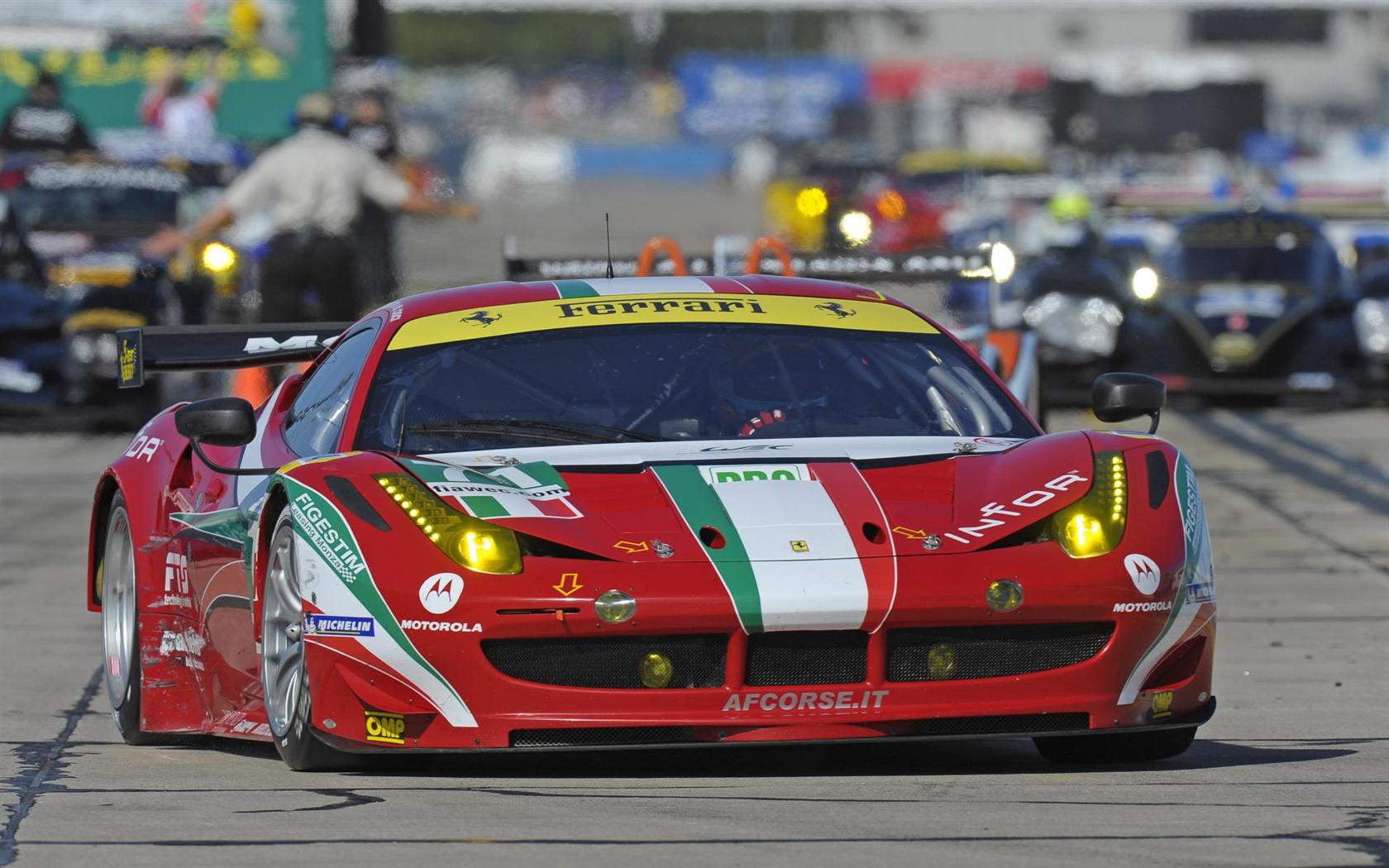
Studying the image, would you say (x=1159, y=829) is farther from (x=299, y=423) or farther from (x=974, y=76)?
(x=974, y=76)

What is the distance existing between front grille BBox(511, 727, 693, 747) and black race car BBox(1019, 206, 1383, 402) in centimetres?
1177

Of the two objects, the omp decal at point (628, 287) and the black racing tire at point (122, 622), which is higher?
the omp decal at point (628, 287)

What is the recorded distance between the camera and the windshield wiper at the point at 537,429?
19.8ft

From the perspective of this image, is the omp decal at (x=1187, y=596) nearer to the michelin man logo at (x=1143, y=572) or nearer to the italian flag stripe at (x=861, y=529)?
the michelin man logo at (x=1143, y=572)

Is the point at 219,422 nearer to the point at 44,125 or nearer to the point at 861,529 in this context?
the point at 861,529

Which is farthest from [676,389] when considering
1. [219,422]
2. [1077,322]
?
[1077,322]

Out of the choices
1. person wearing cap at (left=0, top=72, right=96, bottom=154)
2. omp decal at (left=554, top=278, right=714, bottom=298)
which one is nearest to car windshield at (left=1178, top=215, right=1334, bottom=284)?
person wearing cap at (left=0, top=72, right=96, bottom=154)

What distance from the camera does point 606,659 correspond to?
5.33 m

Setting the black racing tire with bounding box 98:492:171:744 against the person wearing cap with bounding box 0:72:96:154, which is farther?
the person wearing cap with bounding box 0:72:96:154

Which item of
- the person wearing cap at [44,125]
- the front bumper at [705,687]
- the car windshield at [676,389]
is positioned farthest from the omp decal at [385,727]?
the person wearing cap at [44,125]

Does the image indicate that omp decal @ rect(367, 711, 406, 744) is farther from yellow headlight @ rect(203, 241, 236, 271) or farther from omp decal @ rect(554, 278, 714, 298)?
yellow headlight @ rect(203, 241, 236, 271)

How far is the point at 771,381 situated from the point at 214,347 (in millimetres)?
2043

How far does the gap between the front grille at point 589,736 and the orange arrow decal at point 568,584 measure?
10.8 inches

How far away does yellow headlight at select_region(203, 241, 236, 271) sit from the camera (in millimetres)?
11625
